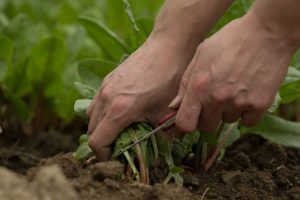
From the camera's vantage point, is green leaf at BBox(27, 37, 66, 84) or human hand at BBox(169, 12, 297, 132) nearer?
human hand at BBox(169, 12, 297, 132)

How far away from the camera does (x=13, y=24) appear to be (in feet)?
11.2

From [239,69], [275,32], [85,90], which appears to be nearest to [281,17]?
[275,32]

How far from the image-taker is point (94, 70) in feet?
8.61

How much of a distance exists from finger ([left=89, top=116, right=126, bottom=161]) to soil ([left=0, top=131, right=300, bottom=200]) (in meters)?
0.07

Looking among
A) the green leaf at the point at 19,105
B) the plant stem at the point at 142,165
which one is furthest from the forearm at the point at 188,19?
the green leaf at the point at 19,105

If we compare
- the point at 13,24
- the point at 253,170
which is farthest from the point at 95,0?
the point at 253,170

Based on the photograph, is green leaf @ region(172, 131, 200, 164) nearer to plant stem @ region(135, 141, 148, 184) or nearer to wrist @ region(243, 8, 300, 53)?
plant stem @ region(135, 141, 148, 184)

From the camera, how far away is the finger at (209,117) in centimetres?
185

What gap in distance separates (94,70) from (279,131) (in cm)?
62

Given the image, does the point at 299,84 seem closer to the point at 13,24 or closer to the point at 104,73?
the point at 104,73

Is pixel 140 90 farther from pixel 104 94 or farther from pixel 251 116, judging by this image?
pixel 251 116

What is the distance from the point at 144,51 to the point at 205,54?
0.27m

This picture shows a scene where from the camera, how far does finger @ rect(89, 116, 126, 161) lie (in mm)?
2025

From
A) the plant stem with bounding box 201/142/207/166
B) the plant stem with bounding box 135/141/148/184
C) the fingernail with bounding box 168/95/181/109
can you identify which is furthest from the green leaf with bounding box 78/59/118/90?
the fingernail with bounding box 168/95/181/109
